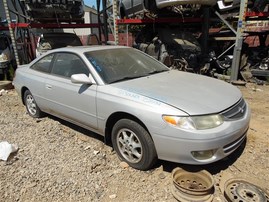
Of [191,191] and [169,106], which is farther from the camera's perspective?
[169,106]

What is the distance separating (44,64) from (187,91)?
268 cm

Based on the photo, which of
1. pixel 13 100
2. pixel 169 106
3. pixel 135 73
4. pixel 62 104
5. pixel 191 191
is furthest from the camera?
pixel 13 100

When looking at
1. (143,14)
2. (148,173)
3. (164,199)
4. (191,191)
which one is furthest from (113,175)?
(143,14)

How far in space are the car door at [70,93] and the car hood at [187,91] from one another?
51 cm

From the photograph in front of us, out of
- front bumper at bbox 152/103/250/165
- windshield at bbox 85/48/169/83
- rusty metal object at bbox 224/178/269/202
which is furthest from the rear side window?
rusty metal object at bbox 224/178/269/202

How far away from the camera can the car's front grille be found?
2.77 m

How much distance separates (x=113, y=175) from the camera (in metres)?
3.05

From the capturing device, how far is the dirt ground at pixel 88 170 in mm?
2750

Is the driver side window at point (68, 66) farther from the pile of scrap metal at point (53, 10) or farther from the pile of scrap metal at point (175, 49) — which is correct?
the pile of scrap metal at point (53, 10)

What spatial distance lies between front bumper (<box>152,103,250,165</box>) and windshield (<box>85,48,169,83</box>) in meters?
1.12

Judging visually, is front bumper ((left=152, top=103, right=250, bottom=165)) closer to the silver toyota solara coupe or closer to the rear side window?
the silver toyota solara coupe

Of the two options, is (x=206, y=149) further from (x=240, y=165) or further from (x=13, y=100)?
(x=13, y=100)

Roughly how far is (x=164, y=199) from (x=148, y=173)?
463 millimetres

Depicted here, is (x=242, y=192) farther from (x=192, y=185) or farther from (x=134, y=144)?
(x=134, y=144)
